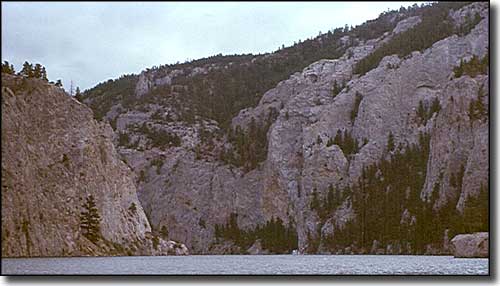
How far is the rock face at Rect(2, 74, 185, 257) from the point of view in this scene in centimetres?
4075

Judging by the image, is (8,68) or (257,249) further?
(257,249)

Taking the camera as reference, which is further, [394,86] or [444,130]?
[394,86]

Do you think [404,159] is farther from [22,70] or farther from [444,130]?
[22,70]

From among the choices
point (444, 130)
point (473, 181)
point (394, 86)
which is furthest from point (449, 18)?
point (473, 181)

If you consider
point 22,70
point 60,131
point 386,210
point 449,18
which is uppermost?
point 449,18

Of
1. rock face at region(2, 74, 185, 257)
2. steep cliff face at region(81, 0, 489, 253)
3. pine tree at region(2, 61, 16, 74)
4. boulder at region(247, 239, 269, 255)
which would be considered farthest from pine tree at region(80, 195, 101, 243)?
boulder at region(247, 239, 269, 255)

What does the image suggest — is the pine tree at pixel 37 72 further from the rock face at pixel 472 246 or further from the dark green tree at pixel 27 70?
the rock face at pixel 472 246

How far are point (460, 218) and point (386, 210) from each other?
12878mm

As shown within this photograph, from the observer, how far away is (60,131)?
49.6 metres

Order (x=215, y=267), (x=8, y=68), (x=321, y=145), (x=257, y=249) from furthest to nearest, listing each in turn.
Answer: (x=321, y=145)
(x=257, y=249)
(x=8, y=68)
(x=215, y=267)

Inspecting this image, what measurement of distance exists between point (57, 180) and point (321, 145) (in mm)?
39329

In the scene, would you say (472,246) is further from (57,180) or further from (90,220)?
(57,180)

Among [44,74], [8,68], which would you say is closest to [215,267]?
[44,74]

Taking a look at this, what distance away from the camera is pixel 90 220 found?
5000 cm
